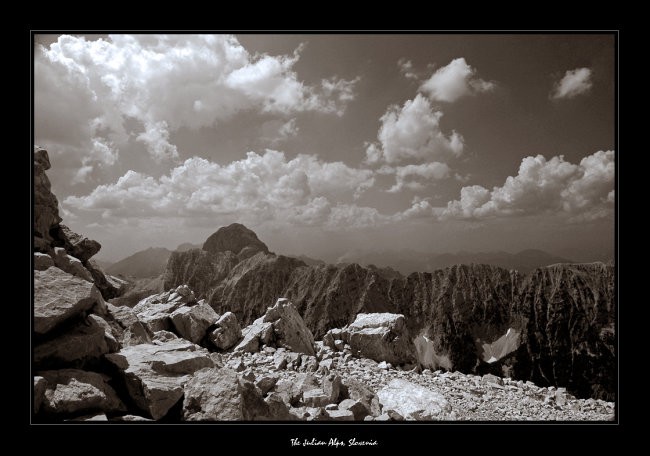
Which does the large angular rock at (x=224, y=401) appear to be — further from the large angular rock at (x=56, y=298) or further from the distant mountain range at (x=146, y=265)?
the distant mountain range at (x=146, y=265)

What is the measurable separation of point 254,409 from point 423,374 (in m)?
5.38

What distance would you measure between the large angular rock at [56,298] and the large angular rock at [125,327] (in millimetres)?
1548

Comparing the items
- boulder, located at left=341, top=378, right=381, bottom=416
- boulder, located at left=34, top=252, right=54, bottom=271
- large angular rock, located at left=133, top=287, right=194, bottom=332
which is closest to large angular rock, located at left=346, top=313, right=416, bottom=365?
boulder, located at left=341, top=378, right=381, bottom=416

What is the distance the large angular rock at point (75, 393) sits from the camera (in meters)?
4.05

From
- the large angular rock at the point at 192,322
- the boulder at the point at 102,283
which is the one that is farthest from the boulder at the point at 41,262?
the large angular rock at the point at 192,322

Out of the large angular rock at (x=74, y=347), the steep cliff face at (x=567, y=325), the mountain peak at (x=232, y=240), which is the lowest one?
the steep cliff face at (x=567, y=325)

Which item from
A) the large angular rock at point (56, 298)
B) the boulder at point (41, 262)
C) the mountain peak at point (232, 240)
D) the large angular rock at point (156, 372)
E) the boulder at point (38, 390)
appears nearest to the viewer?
the boulder at point (38, 390)

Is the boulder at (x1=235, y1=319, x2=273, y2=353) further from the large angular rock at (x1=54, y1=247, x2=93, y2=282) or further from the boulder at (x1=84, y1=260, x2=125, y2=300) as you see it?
the large angular rock at (x1=54, y1=247, x2=93, y2=282)
